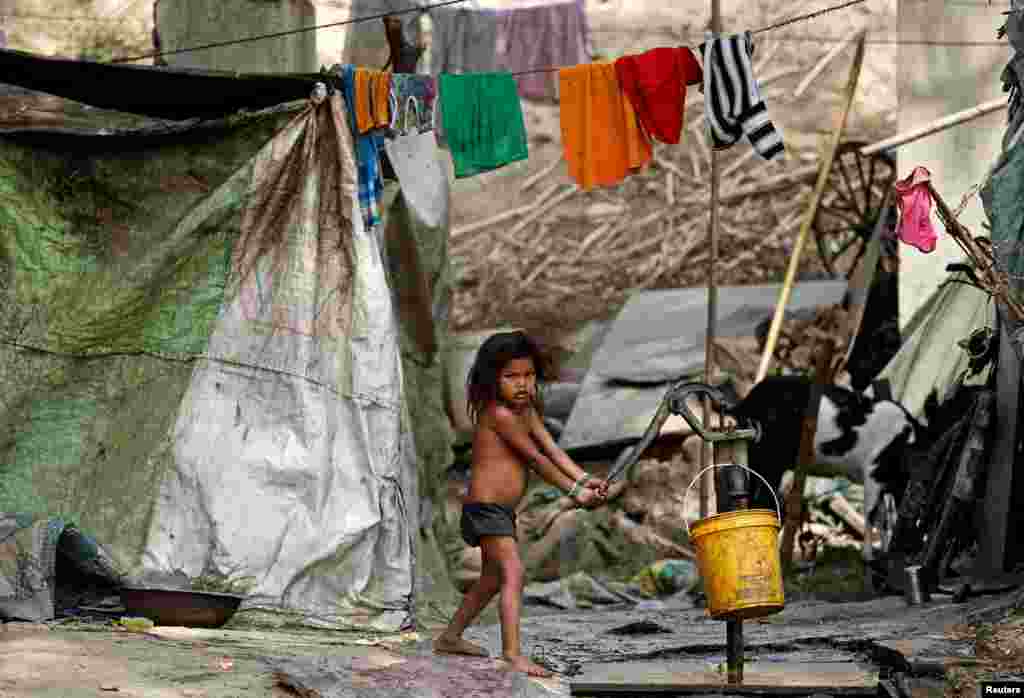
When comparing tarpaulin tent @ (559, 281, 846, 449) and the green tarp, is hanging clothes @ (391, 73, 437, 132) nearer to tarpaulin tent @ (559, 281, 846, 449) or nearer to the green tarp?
the green tarp

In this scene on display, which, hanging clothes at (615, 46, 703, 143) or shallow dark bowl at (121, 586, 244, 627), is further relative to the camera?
hanging clothes at (615, 46, 703, 143)

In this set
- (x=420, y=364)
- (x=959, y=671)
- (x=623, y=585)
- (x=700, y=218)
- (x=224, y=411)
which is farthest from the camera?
(x=700, y=218)

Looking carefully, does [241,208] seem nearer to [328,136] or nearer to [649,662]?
[328,136]

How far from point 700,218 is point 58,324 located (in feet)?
33.9

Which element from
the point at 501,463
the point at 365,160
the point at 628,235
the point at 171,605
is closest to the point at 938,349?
the point at 365,160

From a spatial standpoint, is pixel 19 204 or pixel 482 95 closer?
pixel 19 204

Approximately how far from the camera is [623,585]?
10867 mm

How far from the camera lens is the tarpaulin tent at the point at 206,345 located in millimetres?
6949

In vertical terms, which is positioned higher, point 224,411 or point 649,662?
point 224,411

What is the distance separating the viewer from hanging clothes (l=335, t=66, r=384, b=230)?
7418mm

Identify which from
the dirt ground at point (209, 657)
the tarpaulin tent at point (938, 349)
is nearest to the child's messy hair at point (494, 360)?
the dirt ground at point (209, 657)

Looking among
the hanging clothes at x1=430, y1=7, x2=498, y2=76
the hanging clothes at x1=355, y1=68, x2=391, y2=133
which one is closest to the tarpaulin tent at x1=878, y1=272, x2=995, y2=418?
the hanging clothes at x1=355, y1=68, x2=391, y2=133

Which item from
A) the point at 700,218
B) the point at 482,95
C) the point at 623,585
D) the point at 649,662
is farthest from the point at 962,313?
the point at 700,218

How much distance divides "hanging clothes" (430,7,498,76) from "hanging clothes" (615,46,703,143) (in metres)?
6.12
